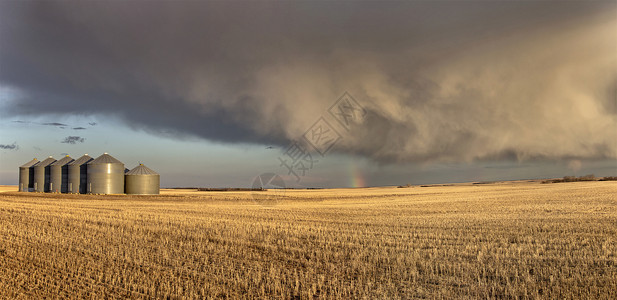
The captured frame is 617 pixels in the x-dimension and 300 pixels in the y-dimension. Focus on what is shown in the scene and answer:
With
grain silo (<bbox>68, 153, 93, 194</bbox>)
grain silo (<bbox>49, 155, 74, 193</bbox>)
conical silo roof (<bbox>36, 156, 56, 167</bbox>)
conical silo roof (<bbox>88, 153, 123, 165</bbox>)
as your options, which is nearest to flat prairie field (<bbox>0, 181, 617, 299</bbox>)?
conical silo roof (<bbox>88, 153, 123, 165</bbox>)

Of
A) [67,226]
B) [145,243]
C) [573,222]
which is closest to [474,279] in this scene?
[145,243]

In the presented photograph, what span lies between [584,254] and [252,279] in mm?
10713

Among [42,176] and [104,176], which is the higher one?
[42,176]

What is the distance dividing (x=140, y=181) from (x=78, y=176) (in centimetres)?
1022

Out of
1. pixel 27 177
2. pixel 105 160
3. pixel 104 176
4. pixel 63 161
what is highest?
pixel 63 161

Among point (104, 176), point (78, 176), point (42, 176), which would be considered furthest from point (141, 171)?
point (42, 176)

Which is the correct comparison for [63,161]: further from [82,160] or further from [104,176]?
[104,176]

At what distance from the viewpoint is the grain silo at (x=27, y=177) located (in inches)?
→ 2985

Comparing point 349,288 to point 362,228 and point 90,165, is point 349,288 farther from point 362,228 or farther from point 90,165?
point 90,165

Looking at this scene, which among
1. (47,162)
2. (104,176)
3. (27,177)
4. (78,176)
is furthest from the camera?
(27,177)

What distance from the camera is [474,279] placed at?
32.6 ft

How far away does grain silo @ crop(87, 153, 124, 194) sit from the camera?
63.1 metres

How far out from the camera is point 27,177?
3012 inches

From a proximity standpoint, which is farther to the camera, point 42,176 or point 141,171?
point 42,176
